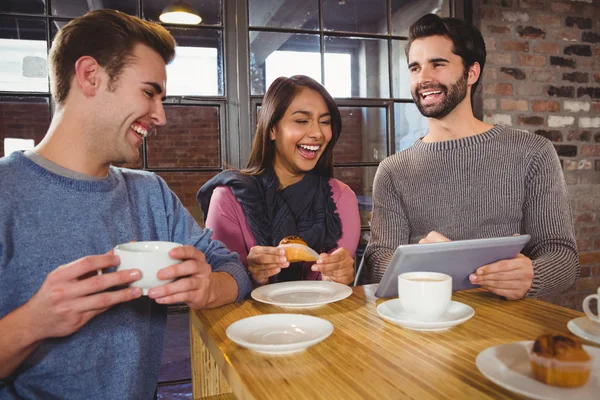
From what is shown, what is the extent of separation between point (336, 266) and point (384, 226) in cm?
42

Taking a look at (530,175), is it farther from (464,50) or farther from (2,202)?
(2,202)

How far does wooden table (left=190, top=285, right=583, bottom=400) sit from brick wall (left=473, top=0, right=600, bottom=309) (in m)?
2.00

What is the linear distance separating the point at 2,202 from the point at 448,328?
3.20 feet

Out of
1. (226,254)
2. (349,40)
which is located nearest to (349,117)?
(349,40)

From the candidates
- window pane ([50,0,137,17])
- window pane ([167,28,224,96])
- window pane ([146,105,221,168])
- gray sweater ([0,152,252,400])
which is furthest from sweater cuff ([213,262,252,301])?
window pane ([50,0,137,17])

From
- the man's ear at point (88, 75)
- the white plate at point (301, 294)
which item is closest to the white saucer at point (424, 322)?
the white plate at point (301, 294)

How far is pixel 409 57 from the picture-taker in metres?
1.93

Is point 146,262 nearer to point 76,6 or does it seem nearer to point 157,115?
point 157,115

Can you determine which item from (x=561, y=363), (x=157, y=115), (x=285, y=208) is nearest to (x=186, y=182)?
(x=285, y=208)

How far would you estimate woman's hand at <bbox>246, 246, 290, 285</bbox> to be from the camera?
1377 mm

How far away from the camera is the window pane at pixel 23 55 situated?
2.38 meters

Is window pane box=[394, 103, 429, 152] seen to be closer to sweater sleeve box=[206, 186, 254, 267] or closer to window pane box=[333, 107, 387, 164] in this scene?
window pane box=[333, 107, 387, 164]

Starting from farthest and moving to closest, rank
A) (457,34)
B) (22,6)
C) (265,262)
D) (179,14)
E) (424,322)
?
(179,14) < (22,6) < (457,34) < (265,262) < (424,322)

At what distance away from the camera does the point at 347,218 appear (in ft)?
6.57
